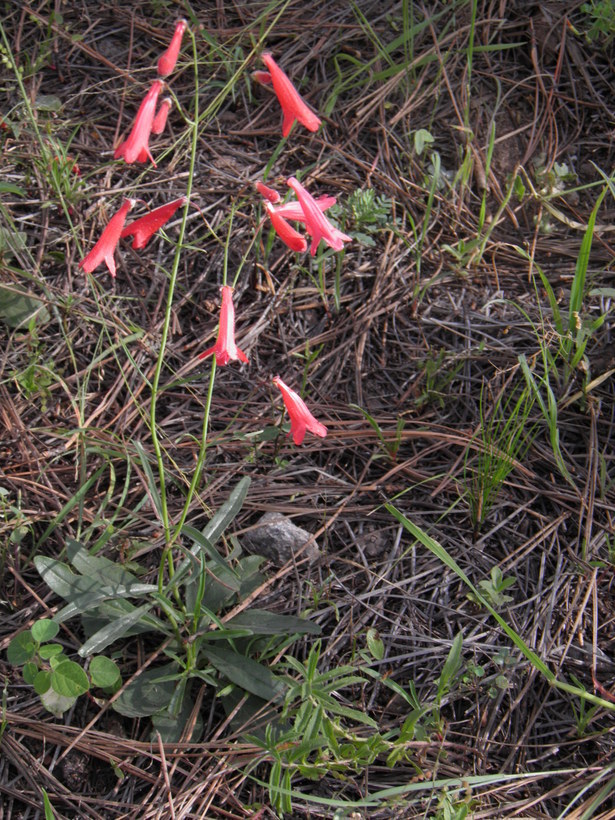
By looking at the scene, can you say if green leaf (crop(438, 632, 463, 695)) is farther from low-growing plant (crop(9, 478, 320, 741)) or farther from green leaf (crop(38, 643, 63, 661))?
green leaf (crop(38, 643, 63, 661))

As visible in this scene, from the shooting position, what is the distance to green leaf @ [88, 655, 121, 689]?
5.88 ft

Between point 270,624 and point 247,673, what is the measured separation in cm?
14

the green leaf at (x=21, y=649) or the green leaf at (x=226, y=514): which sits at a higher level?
the green leaf at (x=21, y=649)

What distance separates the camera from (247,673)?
1878mm

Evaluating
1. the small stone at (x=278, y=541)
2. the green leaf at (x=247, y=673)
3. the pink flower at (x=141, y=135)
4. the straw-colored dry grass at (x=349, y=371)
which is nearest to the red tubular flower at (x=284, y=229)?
the straw-colored dry grass at (x=349, y=371)

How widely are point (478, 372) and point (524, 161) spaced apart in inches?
45.3

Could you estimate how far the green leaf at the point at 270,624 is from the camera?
73.8 inches

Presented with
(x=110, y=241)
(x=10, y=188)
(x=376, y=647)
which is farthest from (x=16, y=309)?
(x=376, y=647)

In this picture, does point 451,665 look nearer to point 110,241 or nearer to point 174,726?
point 174,726

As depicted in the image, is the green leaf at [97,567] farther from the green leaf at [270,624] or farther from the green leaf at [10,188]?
the green leaf at [10,188]

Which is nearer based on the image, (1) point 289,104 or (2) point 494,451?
(1) point 289,104

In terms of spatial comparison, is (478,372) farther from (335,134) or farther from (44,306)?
(44,306)

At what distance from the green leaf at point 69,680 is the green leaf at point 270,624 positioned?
39 centimetres

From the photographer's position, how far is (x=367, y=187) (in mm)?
2965
